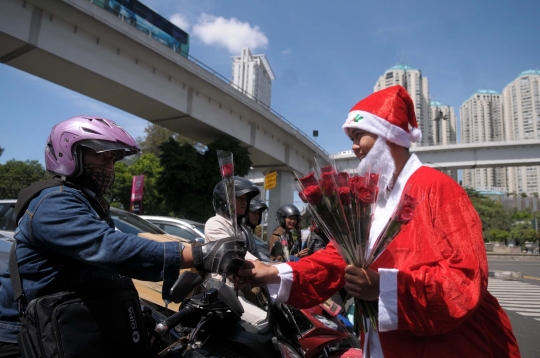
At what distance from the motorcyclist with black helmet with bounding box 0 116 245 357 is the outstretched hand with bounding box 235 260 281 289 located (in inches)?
5.8

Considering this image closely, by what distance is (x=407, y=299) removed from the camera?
4.41 feet

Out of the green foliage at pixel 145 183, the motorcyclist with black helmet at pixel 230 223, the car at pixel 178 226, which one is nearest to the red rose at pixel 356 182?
the motorcyclist with black helmet at pixel 230 223

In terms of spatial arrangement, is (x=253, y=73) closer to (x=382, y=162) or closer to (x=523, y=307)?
(x=523, y=307)

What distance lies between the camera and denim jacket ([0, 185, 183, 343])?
1686 millimetres

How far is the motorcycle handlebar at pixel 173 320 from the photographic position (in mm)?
1890

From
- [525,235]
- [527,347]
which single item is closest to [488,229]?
[525,235]

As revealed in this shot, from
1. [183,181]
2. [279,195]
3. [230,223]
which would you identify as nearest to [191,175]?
[183,181]

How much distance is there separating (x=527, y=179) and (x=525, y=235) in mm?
83535

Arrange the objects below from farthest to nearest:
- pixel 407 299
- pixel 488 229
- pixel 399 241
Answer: pixel 488 229 < pixel 399 241 < pixel 407 299

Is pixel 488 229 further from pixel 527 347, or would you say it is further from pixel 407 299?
pixel 407 299

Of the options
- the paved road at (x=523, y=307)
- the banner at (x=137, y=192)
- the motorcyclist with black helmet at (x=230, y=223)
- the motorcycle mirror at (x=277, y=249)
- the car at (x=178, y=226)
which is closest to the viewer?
the motorcyclist with black helmet at (x=230, y=223)

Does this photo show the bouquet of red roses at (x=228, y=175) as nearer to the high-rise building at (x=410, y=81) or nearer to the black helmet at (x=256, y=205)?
the black helmet at (x=256, y=205)

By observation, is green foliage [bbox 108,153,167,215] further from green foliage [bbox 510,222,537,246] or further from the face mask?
green foliage [bbox 510,222,537,246]

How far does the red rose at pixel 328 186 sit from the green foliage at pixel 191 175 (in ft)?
70.9
